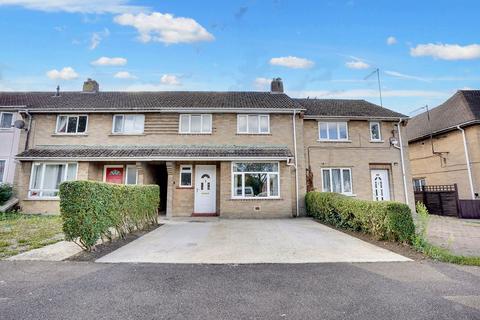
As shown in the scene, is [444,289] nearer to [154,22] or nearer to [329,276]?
[329,276]

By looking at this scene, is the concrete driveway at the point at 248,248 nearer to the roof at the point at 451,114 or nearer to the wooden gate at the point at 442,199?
the wooden gate at the point at 442,199

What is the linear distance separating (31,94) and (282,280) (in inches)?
915

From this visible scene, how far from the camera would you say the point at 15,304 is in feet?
10.8

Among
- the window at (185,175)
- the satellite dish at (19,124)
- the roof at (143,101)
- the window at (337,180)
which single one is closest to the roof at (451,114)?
the window at (337,180)

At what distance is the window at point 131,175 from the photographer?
→ 14579 millimetres

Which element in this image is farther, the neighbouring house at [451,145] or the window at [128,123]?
the neighbouring house at [451,145]

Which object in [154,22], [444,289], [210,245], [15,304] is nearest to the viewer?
[15,304]

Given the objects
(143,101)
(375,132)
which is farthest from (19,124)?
(375,132)

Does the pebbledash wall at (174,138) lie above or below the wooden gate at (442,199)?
above

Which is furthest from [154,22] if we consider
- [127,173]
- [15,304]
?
[15,304]

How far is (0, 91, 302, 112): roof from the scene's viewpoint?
15156mm

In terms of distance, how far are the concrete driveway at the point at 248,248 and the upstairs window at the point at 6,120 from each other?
46.2ft

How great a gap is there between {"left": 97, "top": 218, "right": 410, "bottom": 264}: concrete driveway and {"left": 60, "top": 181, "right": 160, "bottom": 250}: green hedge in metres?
0.77

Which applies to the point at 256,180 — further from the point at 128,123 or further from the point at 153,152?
the point at 128,123
